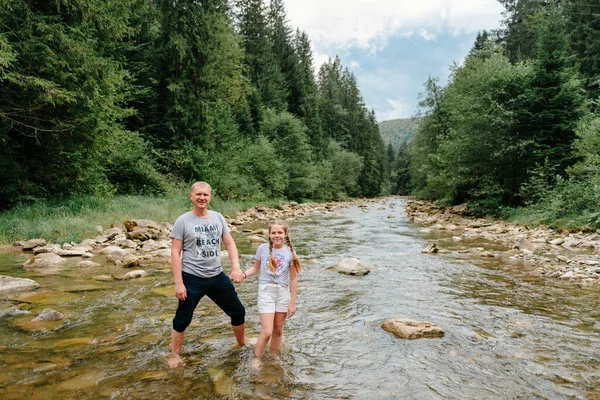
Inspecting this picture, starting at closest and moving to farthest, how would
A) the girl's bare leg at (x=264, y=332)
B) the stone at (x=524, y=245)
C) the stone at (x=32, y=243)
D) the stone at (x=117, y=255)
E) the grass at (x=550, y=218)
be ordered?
the girl's bare leg at (x=264, y=332) → the stone at (x=117, y=255) → the stone at (x=32, y=243) → the stone at (x=524, y=245) → the grass at (x=550, y=218)

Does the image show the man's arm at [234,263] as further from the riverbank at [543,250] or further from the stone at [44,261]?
the riverbank at [543,250]

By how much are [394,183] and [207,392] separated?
4198 inches

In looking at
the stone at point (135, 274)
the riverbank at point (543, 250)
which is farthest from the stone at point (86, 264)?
the riverbank at point (543, 250)

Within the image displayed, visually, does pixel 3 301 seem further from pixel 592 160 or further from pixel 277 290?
pixel 592 160

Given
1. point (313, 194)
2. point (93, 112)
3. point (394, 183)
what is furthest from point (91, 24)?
point (394, 183)

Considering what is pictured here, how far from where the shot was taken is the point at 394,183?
106 m

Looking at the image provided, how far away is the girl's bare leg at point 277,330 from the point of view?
3.92 meters

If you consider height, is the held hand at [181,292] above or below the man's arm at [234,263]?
below

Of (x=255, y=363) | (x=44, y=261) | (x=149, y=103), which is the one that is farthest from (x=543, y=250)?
(x=149, y=103)

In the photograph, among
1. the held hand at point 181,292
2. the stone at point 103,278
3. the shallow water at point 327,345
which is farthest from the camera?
the stone at point 103,278

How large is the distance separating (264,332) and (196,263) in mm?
939

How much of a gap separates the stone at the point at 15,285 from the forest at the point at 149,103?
5384 millimetres

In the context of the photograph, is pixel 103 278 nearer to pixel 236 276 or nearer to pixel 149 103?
pixel 236 276

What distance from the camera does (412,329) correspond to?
180 inches
